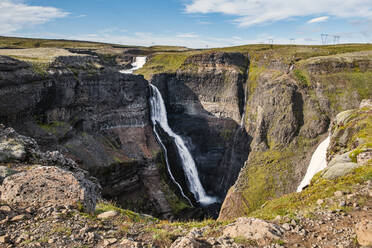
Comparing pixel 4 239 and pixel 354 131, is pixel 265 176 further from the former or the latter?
pixel 4 239

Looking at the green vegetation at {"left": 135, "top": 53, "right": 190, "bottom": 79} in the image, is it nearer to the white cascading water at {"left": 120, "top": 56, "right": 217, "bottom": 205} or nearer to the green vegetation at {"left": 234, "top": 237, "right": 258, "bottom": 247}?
the white cascading water at {"left": 120, "top": 56, "right": 217, "bottom": 205}

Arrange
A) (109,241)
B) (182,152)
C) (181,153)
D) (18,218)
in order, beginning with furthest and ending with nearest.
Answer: (182,152) → (181,153) → (18,218) → (109,241)

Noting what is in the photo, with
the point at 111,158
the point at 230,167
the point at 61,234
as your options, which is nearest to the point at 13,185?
the point at 61,234

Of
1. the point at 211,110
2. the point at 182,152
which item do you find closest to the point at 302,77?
the point at 211,110

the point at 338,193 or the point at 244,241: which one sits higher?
the point at 338,193

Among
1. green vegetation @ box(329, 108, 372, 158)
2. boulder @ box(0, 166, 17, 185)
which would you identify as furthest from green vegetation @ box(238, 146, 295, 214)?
boulder @ box(0, 166, 17, 185)

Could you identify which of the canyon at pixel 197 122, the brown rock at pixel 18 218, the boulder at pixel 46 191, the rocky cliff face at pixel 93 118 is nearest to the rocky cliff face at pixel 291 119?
the canyon at pixel 197 122
